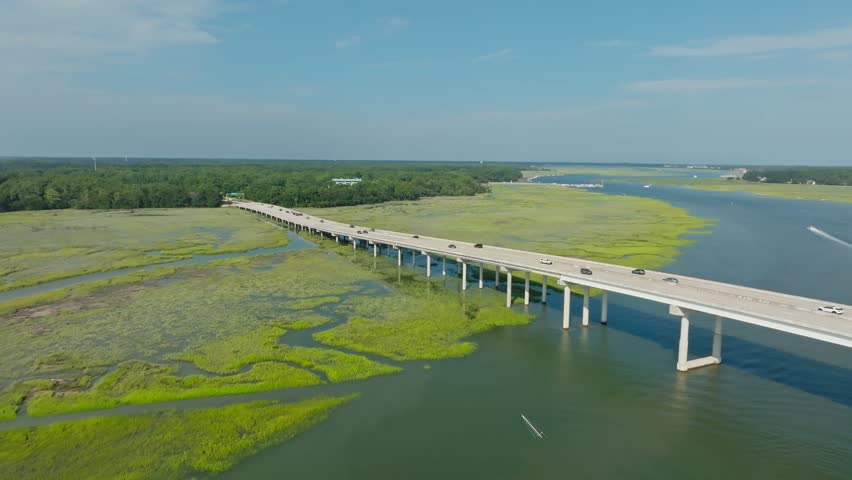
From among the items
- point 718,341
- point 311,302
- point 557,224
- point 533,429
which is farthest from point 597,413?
point 557,224

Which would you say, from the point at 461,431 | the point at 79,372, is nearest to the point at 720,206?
the point at 461,431

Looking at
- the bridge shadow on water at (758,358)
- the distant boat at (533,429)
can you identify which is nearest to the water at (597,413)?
the bridge shadow on water at (758,358)

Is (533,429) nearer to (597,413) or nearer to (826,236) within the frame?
(597,413)

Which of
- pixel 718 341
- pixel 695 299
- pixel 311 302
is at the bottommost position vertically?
pixel 311 302

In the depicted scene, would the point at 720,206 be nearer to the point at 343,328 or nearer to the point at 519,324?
the point at 519,324

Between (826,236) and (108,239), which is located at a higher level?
(826,236)

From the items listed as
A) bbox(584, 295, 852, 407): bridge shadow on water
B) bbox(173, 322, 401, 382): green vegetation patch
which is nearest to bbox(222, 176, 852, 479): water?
bbox(584, 295, 852, 407): bridge shadow on water

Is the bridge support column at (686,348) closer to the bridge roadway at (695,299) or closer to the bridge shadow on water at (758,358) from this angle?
the bridge roadway at (695,299)
